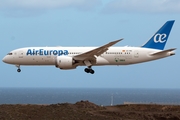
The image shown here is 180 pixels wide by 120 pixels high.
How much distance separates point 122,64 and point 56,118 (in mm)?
16496

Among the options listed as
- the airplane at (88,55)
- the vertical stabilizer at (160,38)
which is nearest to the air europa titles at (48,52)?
the airplane at (88,55)

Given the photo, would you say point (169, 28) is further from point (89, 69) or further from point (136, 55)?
point (89, 69)

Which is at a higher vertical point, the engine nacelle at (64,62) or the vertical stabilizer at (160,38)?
the vertical stabilizer at (160,38)

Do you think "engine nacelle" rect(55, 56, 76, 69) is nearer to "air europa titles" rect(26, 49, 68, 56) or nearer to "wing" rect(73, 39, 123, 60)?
"wing" rect(73, 39, 123, 60)

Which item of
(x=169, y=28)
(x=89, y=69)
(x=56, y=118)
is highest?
(x=169, y=28)

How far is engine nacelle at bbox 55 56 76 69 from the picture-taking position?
48594mm

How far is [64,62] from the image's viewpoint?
1911 inches

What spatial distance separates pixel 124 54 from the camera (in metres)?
50.8

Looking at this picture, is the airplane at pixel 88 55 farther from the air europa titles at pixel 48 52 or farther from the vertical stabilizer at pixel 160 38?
the vertical stabilizer at pixel 160 38

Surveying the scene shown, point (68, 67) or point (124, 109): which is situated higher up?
point (68, 67)

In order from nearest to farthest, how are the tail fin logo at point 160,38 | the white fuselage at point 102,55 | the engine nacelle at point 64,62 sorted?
1. the engine nacelle at point 64,62
2. the white fuselage at point 102,55
3. the tail fin logo at point 160,38

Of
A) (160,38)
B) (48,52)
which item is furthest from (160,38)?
(48,52)

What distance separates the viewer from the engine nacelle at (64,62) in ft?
159

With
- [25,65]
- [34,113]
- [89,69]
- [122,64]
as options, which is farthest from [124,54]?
[34,113]
